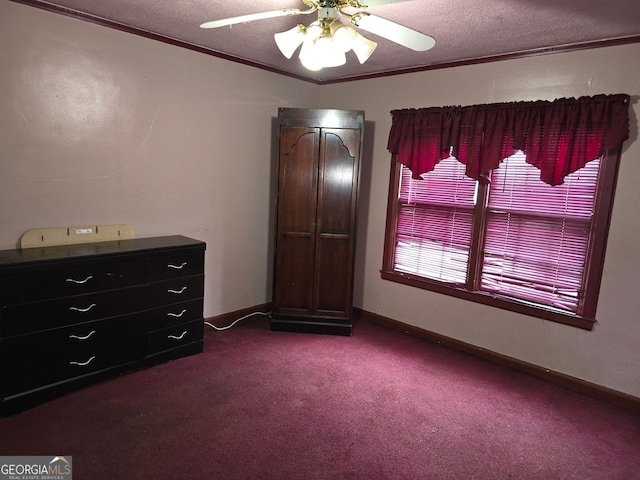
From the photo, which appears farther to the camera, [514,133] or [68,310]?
[514,133]

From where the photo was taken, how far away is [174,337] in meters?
3.02

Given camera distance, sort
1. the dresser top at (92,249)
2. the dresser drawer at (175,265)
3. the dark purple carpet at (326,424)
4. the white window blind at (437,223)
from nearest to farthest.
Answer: the dark purple carpet at (326,424) → the dresser top at (92,249) → the dresser drawer at (175,265) → the white window blind at (437,223)

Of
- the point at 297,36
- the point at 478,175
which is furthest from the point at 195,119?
the point at 478,175

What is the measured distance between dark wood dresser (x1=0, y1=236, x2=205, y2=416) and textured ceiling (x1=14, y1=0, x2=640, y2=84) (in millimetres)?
1478

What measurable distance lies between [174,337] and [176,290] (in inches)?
13.6

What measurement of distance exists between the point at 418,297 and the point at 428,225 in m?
0.65

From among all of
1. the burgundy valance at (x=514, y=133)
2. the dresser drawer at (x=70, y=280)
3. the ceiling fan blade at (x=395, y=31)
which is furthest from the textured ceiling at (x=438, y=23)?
the dresser drawer at (x=70, y=280)

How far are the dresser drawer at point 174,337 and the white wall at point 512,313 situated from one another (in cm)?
170

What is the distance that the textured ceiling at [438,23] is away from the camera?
2.22 metres

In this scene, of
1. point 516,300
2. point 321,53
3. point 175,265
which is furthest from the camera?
point 516,300

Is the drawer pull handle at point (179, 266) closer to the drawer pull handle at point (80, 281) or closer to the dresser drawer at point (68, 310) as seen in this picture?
the dresser drawer at point (68, 310)

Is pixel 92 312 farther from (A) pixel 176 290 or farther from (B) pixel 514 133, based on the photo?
(B) pixel 514 133

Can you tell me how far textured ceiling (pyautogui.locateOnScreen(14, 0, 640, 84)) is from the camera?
222 cm

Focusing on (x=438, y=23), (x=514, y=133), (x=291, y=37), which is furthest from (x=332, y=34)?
(x=514, y=133)
